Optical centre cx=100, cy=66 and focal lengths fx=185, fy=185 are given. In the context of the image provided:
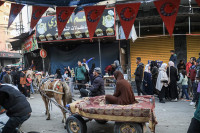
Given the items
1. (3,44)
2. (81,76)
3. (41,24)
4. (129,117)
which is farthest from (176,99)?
(3,44)

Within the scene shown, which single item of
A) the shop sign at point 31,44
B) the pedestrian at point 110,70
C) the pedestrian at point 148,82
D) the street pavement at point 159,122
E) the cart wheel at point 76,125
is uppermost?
the shop sign at point 31,44

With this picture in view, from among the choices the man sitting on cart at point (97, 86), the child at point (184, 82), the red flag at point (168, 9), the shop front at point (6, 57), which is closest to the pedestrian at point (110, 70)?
the child at point (184, 82)

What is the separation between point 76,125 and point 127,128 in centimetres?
137

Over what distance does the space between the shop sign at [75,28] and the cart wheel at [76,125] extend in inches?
351

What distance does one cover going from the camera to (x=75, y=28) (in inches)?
544

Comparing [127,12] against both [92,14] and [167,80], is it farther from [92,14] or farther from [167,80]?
[167,80]

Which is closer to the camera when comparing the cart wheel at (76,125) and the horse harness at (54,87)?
the cart wheel at (76,125)

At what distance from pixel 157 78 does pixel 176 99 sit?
1440 mm

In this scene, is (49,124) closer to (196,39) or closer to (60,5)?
(60,5)

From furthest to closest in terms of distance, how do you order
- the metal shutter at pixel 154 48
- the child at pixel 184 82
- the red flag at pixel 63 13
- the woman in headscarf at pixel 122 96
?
1. the metal shutter at pixel 154 48
2. the child at pixel 184 82
3. the red flag at pixel 63 13
4. the woman in headscarf at pixel 122 96

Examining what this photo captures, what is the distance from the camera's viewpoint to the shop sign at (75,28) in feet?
42.4

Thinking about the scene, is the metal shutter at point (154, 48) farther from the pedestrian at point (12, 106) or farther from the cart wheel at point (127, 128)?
the pedestrian at point (12, 106)

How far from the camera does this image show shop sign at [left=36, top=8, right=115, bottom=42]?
12.9 meters

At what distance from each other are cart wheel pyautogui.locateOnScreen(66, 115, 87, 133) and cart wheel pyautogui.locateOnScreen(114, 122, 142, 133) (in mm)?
917
